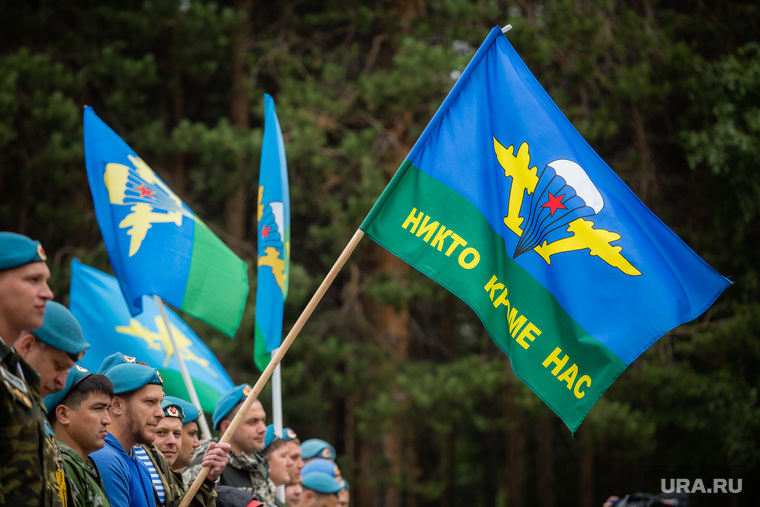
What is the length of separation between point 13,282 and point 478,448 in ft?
85.7

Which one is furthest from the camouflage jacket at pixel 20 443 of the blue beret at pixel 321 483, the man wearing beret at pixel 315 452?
the man wearing beret at pixel 315 452

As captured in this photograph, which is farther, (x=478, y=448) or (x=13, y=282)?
(x=478, y=448)

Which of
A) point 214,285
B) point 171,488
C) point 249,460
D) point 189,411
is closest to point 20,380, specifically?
point 171,488

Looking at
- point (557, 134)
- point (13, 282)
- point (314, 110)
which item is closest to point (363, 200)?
point (314, 110)

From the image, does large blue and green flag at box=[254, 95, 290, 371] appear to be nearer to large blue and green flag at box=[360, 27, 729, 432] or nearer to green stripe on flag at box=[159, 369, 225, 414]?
green stripe on flag at box=[159, 369, 225, 414]

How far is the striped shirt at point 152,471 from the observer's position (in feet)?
12.9

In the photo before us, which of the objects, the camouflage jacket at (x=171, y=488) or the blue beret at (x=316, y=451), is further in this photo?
the blue beret at (x=316, y=451)

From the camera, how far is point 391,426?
550 inches

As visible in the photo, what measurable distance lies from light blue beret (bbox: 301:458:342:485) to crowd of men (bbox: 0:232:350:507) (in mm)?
988

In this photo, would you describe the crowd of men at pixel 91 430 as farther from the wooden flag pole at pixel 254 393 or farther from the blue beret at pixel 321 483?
the blue beret at pixel 321 483

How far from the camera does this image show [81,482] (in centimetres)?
327

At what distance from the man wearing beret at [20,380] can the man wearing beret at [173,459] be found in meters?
1.17

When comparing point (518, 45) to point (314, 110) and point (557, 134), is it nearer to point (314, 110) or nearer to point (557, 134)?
point (314, 110)

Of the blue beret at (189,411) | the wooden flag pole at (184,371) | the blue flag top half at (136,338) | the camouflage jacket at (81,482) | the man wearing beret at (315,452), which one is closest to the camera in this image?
the camouflage jacket at (81,482)
